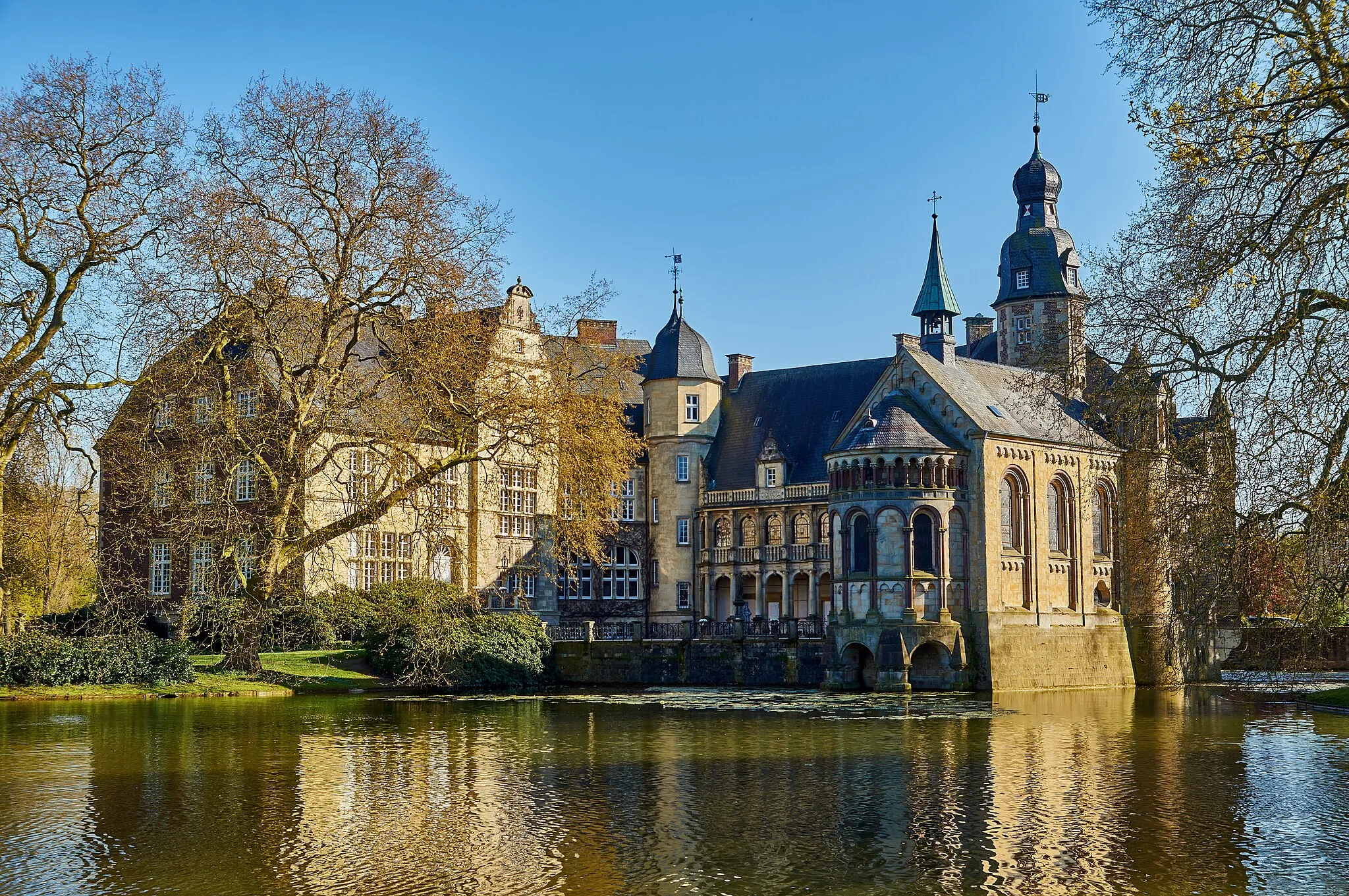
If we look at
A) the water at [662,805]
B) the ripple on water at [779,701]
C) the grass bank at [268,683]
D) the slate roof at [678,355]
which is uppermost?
the slate roof at [678,355]

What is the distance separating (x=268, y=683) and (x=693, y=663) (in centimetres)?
1489

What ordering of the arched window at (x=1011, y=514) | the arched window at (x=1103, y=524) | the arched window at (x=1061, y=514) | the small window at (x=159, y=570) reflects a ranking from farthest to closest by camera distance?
the arched window at (x=1103, y=524), the small window at (x=159, y=570), the arched window at (x=1061, y=514), the arched window at (x=1011, y=514)

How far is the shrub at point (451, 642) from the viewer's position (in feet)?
131

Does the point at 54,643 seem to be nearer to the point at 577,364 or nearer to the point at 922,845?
the point at 577,364

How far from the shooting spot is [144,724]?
1177 inches

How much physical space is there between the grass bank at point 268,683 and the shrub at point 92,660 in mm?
290

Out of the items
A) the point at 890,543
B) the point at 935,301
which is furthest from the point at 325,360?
the point at 935,301

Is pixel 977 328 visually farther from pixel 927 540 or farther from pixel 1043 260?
pixel 927 540

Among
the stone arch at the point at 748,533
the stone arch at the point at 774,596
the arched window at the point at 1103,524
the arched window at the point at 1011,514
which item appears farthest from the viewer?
the stone arch at the point at 774,596

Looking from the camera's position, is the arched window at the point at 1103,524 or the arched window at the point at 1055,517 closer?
the arched window at the point at 1055,517

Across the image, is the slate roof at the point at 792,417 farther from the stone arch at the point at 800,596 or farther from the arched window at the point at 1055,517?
the arched window at the point at 1055,517

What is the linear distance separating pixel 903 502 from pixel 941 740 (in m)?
18.3

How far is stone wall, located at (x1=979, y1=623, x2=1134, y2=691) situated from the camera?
1829 inches

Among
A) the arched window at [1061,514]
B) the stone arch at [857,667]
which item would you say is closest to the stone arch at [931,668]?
the stone arch at [857,667]
